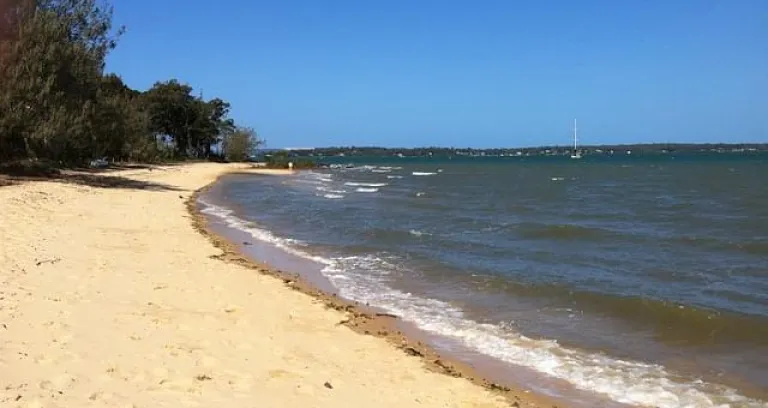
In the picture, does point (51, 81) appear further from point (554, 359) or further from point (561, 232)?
point (554, 359)

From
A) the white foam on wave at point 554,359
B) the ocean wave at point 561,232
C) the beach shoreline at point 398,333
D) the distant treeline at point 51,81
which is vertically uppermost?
the distant treeline at point 51,81

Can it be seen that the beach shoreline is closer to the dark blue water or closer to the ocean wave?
the dark blue water

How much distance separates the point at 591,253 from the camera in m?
17.6

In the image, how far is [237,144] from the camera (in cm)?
10781

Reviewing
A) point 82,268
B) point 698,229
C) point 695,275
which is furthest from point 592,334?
point 698,229

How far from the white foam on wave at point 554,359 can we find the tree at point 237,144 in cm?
9794

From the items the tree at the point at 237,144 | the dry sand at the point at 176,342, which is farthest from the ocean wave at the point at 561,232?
the tree at the point at 237,144

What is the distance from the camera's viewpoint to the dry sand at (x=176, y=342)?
18.9 feet

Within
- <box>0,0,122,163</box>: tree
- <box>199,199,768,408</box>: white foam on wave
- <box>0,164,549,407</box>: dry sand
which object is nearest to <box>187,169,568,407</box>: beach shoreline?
<box>0,164,549,407</box>: dry sand

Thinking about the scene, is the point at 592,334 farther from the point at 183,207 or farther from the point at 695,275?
the point at 183,207

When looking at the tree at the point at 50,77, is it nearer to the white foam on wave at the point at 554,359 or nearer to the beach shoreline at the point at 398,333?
the beach shoreline at the point at 398,333

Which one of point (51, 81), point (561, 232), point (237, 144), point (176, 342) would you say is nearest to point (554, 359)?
point (176, 342)

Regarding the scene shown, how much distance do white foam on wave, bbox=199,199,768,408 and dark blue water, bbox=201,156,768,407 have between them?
27mm

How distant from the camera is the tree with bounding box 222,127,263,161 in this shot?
354 feet
